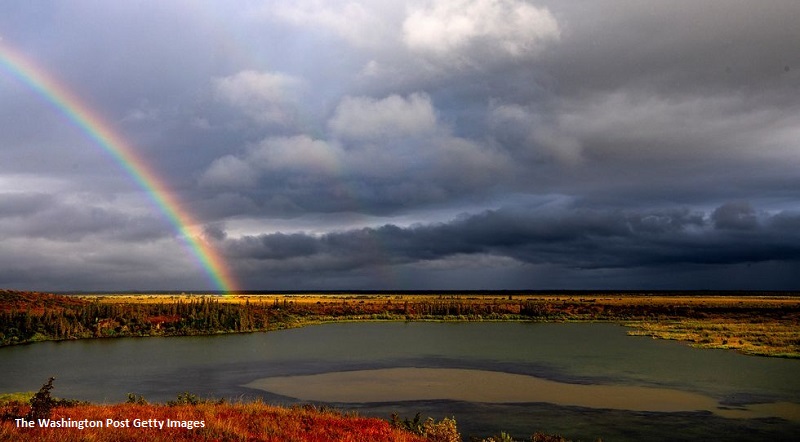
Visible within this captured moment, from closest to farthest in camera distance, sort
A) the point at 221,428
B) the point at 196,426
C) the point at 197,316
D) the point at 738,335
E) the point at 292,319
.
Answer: the point at 221,428 → the point at 196,426 → the point at 738,335 → the point at 197,316 → the point at 292,319

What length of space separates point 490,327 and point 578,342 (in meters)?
19.5

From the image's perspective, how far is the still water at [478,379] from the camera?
24.4 m

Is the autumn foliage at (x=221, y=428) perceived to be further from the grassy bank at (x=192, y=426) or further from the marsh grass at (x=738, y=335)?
the marsh grass at (x=738, y=335)

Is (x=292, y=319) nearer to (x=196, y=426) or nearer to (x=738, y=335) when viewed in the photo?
(x=738, y=335)

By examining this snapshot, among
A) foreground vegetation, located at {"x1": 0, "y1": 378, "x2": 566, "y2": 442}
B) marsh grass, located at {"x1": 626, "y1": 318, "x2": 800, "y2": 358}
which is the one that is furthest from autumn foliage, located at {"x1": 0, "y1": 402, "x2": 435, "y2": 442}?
marsh grass, located at {"x1": 626, "y1": 318, "x2": 800, "y2": 358}

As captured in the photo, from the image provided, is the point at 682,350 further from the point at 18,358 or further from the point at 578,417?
the point at 18,358

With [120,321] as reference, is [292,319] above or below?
below

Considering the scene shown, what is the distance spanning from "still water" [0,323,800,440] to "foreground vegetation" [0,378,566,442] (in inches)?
252

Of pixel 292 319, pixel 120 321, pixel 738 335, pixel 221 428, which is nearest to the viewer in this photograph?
pixel 221 428

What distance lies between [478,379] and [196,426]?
22.6 m

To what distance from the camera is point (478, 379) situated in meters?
34.2

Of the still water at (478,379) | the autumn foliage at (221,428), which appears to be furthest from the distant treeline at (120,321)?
the autumn foliage at (221,428)

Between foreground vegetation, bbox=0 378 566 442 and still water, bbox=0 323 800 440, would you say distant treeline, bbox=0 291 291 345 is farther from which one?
foreground vegetation, bbox=0 378 566 442

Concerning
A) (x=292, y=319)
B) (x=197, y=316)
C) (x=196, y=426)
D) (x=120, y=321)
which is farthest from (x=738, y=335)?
(x=120, y=321)
